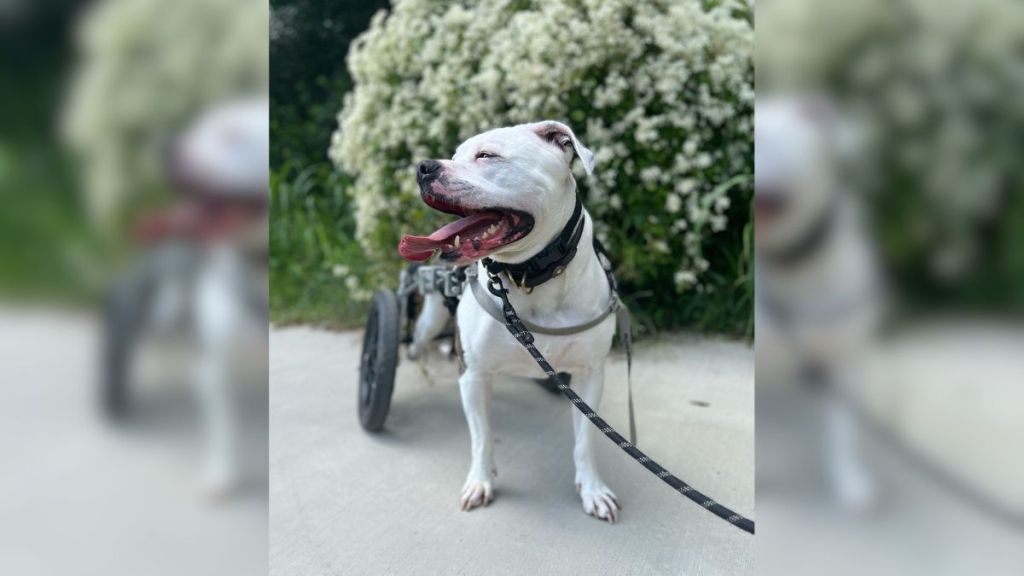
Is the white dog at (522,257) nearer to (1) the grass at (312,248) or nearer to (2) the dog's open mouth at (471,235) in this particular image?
(2) the dog's open mouth at (471,235)

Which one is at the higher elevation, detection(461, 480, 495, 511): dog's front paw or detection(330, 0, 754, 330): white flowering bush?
detection(330, 0, 754, 330): white flowering bush

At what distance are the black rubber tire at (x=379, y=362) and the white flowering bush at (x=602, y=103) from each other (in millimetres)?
1218

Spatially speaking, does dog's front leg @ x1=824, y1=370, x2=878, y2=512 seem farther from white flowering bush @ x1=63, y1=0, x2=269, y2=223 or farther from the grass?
the grass

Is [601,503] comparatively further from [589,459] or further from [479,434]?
[479,434]

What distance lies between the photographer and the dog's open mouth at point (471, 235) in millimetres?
1659

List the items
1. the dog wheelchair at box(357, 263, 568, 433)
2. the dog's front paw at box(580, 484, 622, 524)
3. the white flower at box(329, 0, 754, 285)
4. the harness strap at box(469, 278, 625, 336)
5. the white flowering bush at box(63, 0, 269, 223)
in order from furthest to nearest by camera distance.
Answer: the white flower at box(329, 0, 754, 285)
the dog wheelchair at box(357, 263, 568, 433)
the dog's front paw at box(580, 484, 622, 524)
the harness strap at box(469, 278, 625, 336)
the white flowering bush at box(63, 0, 269, 223)

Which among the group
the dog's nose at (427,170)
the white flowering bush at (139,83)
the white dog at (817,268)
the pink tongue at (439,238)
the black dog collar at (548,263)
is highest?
the white flowering bush at (139,83)

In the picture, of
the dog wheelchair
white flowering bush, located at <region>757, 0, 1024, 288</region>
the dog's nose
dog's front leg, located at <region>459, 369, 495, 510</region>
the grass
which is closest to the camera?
white flowering bush, located at <region>757, 0, 1024, 288</region>

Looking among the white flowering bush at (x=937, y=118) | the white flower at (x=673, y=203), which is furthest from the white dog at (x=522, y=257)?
the white flower at (x=673, y=203)

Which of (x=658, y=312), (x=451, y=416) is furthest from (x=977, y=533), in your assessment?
(x=658, y=312)

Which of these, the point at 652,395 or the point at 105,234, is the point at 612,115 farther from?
the point at 105,234

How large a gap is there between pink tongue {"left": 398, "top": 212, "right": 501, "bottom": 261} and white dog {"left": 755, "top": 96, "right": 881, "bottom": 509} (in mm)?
989

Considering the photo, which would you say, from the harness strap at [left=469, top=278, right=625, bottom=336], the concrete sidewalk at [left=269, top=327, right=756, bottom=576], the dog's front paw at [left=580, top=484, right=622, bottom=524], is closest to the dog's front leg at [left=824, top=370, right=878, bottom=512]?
the concrete sidewalk at [left=269, top=327, right=756, bottom=576]

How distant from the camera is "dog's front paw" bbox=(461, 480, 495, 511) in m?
2.14
